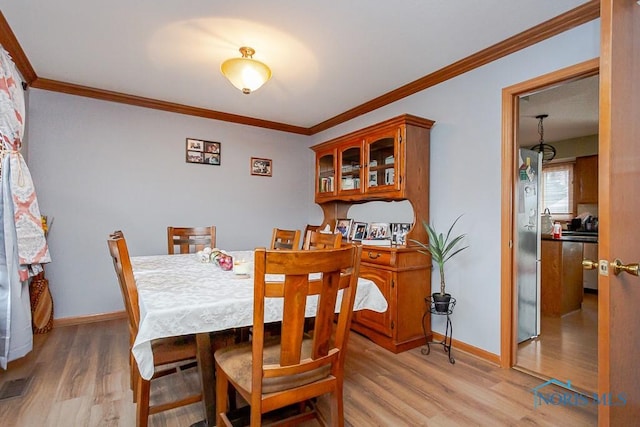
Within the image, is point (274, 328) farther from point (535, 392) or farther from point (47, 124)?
point (47, 124)

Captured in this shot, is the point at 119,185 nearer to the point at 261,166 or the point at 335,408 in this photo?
the point at 261,166

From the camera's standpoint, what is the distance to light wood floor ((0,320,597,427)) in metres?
1.73

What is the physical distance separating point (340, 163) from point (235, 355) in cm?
258

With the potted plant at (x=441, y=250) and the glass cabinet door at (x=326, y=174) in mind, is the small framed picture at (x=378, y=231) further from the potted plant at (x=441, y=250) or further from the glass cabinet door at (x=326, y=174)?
the glass cabinet door at (x=326, y=174)

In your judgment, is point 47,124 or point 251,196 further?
point 251,196

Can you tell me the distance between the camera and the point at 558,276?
345 centimetres

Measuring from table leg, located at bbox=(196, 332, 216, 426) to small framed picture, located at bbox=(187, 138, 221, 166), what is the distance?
2.79 meters

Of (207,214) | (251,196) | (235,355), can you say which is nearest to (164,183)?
→ (207,214)

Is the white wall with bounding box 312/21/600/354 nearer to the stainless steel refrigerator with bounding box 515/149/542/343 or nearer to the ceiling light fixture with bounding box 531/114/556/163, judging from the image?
the stainless steel refrigerator with bounding box 515/149/542/343

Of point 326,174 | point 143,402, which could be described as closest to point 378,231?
point 326,174

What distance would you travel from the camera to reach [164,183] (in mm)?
3709

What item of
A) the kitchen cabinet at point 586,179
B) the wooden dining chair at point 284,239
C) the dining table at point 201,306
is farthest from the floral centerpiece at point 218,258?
the kitchen cabinet at point 586,179

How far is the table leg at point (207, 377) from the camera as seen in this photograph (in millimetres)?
1556

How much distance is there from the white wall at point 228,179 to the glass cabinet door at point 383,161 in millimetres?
380
